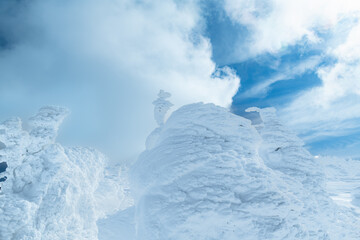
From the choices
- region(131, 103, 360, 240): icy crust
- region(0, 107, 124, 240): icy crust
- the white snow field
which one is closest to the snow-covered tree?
region(0, 107, 124, 240): icy crust

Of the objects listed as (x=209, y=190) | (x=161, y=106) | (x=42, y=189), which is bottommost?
(x=209, y=190)

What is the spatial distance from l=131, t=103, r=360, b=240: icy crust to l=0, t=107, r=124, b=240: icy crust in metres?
9.49

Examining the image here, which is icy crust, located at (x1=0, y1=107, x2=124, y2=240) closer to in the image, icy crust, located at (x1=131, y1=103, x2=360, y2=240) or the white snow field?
the white snow field

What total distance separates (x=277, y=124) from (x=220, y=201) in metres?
7.18

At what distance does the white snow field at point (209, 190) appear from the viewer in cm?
572

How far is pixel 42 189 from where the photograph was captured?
45.1ft

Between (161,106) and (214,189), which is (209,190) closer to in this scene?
(214,189)

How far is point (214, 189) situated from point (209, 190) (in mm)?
155

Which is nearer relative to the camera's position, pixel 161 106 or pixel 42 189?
pixel 42 189

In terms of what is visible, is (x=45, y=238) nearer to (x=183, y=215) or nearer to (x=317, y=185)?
(x=183, y=215)

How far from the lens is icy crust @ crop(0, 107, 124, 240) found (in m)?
12.1

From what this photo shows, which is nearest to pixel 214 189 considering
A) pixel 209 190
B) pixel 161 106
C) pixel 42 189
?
pixel 209 190

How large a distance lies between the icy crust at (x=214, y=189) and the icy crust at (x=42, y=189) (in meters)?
9.49

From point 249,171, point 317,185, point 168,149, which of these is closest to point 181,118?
point 168,149
